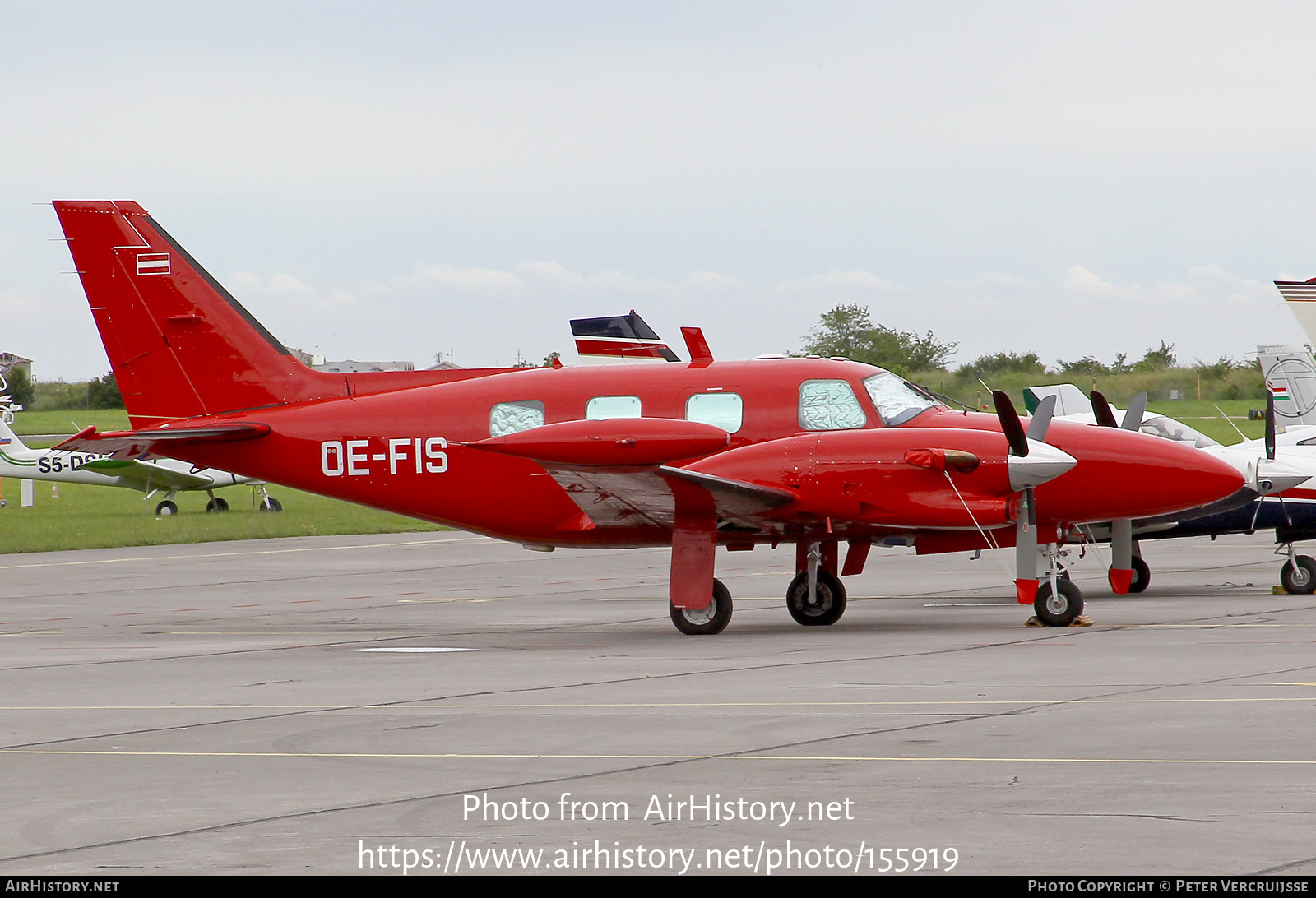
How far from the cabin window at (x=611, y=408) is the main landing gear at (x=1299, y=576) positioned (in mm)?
7742

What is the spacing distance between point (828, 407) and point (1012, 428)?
2.09 metres

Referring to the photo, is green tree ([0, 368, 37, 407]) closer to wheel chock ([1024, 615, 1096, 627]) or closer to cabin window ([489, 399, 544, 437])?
cabin window ([489, 399, 544, 437])

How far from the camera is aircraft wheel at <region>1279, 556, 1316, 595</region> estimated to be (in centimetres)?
1728

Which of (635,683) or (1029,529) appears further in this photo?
(1029,529)

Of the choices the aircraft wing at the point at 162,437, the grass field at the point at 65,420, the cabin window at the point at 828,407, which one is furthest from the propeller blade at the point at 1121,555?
the grass field at the point at 65,420

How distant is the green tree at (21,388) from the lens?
10668cm

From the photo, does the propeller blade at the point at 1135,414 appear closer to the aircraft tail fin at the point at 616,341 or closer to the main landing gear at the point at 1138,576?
the main landing gear at the point at 1138,576

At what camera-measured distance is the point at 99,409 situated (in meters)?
107

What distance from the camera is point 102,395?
10862 centimetres

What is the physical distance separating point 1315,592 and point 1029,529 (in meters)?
5.37

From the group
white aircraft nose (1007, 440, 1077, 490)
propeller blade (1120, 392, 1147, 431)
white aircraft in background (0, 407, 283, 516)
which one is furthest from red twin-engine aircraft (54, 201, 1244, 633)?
white aircraft in background (0, 407, 283, 516)

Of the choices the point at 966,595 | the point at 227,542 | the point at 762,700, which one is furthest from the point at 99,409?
the point at 762,700

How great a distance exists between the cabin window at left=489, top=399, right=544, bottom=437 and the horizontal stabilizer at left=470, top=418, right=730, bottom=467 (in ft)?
6.27
